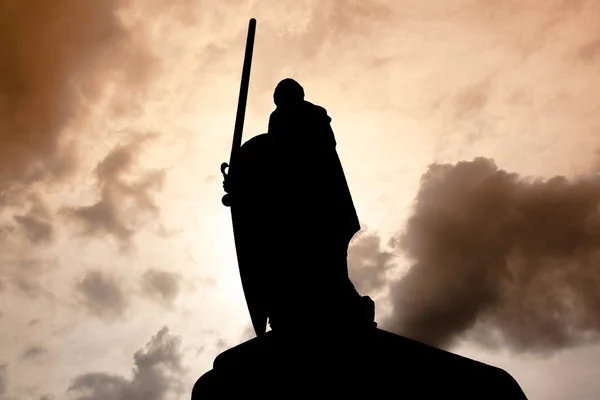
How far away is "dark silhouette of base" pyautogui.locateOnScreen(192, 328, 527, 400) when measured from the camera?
15.7 feet

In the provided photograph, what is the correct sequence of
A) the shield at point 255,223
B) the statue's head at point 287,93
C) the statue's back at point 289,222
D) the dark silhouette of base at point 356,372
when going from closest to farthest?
the dark silhouette of base at point 356,372, the statue's back at point 289,222, the shield at point 255,223, the statue's head at point 287,93

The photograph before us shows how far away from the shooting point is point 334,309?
5.51m

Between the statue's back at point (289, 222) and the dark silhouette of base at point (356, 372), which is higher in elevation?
the statue's back at point (289, 222)

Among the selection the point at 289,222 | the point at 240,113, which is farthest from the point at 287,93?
the point at 289,222

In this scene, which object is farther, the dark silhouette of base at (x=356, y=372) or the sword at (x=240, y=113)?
the sword at (x=240, y=113)

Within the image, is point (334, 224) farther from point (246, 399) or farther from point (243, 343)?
point (246, 399)

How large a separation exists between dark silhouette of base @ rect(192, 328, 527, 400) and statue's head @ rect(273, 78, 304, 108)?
2785 mm

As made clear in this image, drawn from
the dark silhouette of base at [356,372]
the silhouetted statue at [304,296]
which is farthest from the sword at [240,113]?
the dark silhouette of base at [356,372]

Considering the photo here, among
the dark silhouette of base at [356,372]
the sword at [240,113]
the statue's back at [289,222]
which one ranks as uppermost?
the sword at [240,113]

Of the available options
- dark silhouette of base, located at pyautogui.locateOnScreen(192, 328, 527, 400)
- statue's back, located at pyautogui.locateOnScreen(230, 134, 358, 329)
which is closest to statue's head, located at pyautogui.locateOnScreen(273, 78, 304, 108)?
statue's back, located at pyautogui.locateOnScreen(230, 134, 358, 329)

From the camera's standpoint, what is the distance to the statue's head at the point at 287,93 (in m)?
6.54

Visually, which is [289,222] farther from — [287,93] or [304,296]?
[287,93]

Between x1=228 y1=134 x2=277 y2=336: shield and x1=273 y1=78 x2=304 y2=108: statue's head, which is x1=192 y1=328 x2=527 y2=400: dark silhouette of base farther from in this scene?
x1=273 y1=78 x2=304 y2=108: statue's head

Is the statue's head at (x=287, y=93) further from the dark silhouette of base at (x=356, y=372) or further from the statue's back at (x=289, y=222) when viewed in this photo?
the dark silhouette of base at (x=356, y=372)
